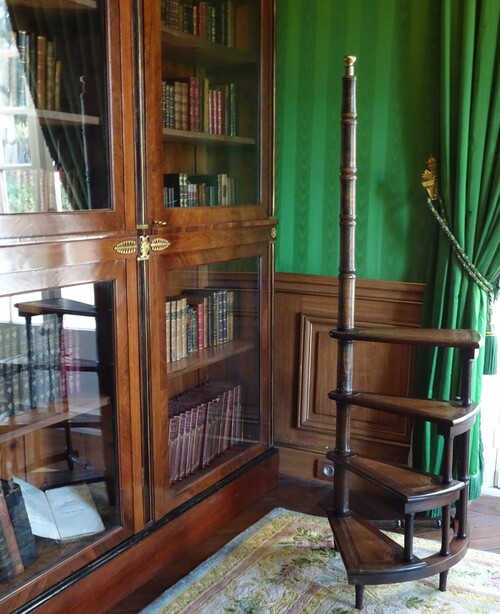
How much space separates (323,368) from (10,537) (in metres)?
1.50

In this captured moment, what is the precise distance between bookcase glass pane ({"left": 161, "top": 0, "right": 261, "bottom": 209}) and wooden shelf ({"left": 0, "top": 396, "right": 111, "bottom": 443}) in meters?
0.63

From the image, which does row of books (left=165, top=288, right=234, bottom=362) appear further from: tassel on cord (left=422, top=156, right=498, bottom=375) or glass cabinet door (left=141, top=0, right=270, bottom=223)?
tassel on cord (left=422, top=156, right=498, bottom=375)

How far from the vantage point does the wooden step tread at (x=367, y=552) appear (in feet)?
6.41

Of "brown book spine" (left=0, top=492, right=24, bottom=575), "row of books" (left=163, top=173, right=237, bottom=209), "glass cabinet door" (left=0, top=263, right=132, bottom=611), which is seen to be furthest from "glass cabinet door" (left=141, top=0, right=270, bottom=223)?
"brown book spine" (left=0, top=492, right=24, bottom=575)

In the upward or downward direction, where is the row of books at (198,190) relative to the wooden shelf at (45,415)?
upward

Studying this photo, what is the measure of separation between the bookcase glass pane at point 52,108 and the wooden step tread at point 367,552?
1265mm

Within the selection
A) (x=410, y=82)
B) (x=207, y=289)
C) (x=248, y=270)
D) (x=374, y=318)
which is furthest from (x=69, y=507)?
(x=410, y=82)

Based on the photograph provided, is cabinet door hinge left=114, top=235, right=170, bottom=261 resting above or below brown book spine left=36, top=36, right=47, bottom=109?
below

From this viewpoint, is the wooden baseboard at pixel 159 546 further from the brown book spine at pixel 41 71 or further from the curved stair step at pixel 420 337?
the brown book spine at pixel 41 71

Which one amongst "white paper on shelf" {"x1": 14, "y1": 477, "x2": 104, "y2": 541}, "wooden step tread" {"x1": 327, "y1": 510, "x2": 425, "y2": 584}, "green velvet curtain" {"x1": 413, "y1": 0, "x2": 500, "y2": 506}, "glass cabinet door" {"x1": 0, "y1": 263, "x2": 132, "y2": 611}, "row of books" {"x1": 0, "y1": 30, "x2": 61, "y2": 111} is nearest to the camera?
"row of books" {"x1": 0, "y1": 30, "x2": 61, "y2": 111}

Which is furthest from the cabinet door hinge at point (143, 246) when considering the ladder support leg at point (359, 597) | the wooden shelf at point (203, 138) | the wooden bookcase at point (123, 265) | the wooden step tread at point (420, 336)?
the ladder support leg at point (359, 597)

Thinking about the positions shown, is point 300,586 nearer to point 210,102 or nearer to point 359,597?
point 359,597

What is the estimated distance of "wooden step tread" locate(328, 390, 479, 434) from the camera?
197cm

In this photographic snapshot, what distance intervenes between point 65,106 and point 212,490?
4.59ft
